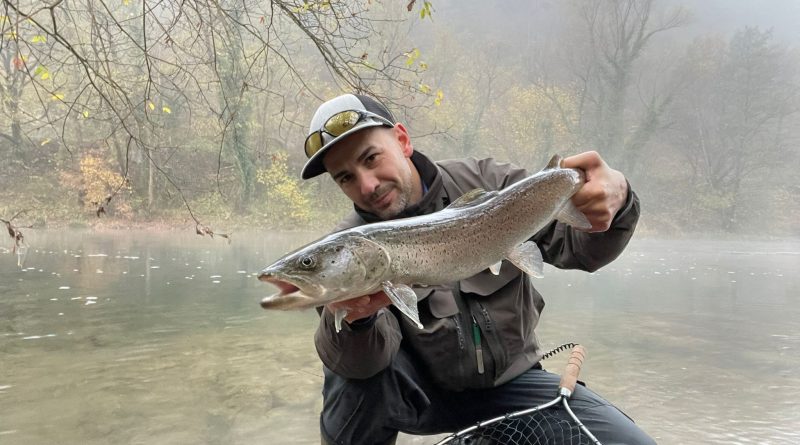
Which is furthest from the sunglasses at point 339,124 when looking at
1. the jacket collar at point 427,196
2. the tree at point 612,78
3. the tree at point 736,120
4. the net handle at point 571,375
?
the tree at point 736,120

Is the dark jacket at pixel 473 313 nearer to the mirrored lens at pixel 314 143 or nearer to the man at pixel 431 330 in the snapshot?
the man at pixel 431 330

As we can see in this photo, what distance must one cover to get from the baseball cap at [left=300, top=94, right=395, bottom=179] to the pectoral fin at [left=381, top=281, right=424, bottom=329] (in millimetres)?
865

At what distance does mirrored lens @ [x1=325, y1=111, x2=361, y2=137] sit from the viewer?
8.11 feet

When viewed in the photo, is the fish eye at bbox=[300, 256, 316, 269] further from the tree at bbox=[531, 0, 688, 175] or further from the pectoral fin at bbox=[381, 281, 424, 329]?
the tree at bbox=[531, 0, 688, 175]

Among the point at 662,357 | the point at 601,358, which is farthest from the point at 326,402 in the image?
the point at 662,357

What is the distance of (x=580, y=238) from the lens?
2404 mm

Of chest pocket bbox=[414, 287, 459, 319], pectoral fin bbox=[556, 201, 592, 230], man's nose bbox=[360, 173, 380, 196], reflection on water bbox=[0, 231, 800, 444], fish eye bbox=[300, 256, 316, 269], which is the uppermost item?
man's nose bbox=[360, 173, 380, 196]

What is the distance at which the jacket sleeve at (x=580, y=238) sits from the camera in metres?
2.30

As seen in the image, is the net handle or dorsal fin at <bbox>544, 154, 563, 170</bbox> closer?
dorsal fin at <bbox>544, 154, 563, 170</bbox>

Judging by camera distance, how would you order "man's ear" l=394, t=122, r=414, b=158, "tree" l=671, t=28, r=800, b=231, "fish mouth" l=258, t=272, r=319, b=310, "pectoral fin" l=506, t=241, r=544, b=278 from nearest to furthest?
"fish mouth" l=258, t=272, r=319, b=310
"pectoral fin" l=506, t=241, r=544, b=278
"man's ear" l=394, t=122, r=414, b=158
"tree" l=671, t=28, r=800, b=231

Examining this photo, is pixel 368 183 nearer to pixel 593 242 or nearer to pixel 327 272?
pixel 327 272

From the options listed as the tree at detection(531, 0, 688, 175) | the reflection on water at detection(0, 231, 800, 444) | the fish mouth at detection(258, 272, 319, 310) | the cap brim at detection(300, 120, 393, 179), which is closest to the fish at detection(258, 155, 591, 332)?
the fish mouth at detection(258, 272, 319, 310)

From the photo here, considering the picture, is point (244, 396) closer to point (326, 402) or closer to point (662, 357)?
point (326, 402)

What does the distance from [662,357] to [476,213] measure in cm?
593
